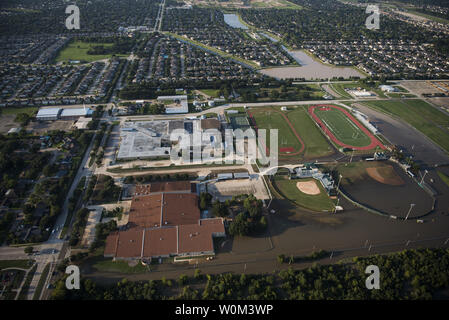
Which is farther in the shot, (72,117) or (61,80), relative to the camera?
(61,80)

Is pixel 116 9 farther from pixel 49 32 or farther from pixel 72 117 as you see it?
pixel 72 117

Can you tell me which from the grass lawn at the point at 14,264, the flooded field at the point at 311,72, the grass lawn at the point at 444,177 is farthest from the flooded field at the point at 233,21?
the grass lawn at the point at 14,264

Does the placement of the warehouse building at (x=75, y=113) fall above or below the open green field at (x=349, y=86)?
below

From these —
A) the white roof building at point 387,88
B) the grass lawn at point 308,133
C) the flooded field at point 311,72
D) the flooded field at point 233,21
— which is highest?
the flooded field at point 233,21

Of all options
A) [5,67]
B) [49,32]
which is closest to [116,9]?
[49,32]

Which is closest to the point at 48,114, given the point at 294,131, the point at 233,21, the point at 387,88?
the point at 294,131

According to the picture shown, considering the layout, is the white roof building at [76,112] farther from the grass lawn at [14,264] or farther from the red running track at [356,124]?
the red running track at [356,124]

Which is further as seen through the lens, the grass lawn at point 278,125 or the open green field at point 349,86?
the open green field at point 349,86

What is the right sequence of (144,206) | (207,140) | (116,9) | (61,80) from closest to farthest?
(144,206) → (207,140) → (61,80) → (116,9)
